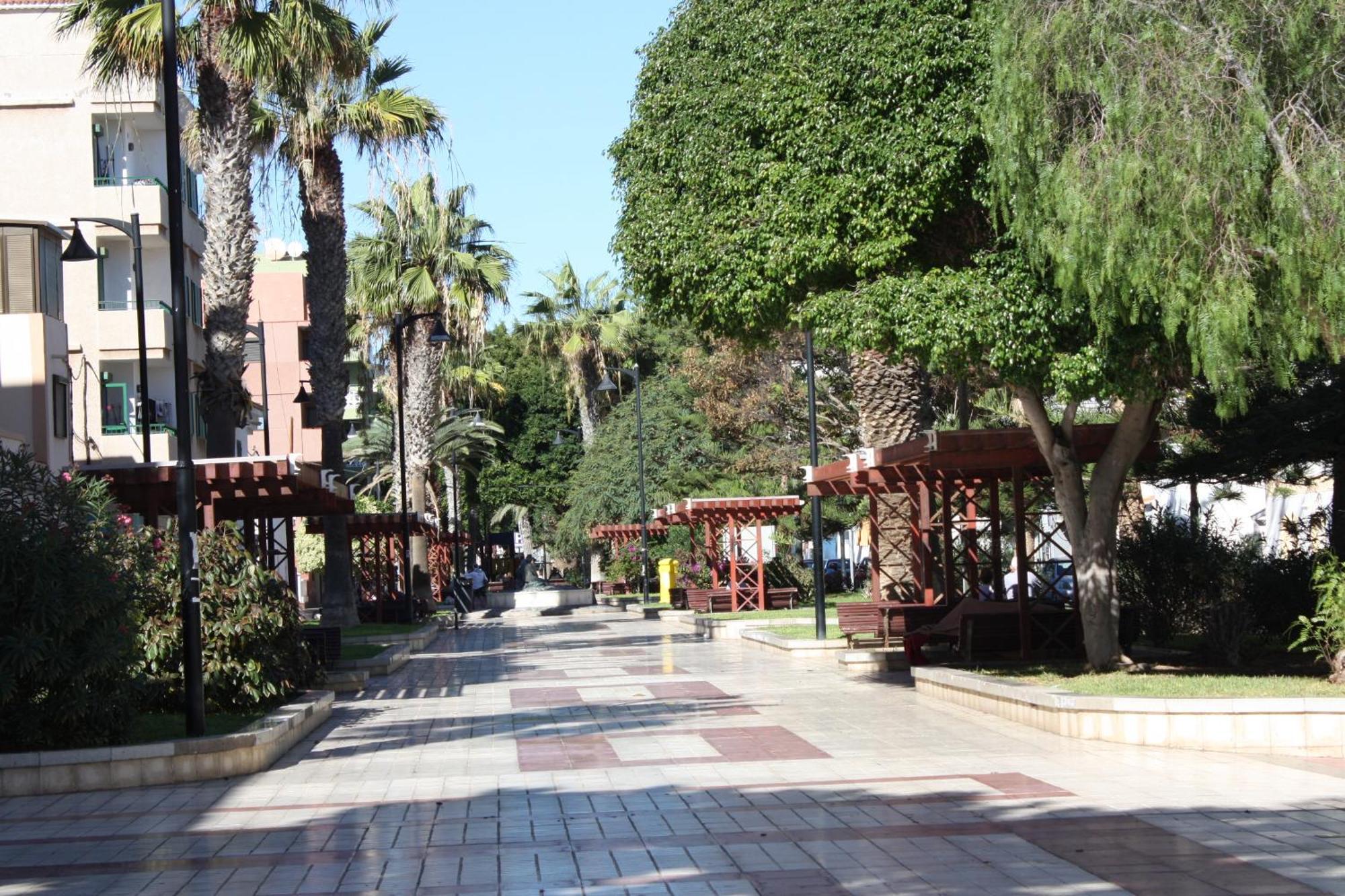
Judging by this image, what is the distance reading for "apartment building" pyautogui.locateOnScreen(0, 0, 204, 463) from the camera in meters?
33.7

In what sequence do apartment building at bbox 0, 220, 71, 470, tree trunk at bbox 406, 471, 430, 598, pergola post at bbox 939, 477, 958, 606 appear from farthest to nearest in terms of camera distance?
tree trunk at bbox 406, 471, 430, 598
apartment building at bbox 0, 220, 71, 470
pergola post at bbox 939, 477, 958, 606

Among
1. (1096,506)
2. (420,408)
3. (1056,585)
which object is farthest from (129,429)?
(1096,506)

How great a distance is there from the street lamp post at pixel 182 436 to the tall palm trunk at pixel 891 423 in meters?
14.6

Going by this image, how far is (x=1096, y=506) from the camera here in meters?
16.0

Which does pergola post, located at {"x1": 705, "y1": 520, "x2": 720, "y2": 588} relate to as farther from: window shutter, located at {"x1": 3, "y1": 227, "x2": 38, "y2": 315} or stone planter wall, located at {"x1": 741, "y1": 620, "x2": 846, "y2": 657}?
window shutter, located at {"x1": 3, "y1": 227, "x2": 38, "y2": 315}

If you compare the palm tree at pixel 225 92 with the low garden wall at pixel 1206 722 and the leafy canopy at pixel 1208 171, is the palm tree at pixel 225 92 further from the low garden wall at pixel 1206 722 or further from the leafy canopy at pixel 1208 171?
the low garden wall at pixel 1206 722

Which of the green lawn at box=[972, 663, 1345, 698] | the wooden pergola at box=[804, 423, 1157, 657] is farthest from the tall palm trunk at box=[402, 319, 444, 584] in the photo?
the green lawn at box=[972, 663, 1345, 698]

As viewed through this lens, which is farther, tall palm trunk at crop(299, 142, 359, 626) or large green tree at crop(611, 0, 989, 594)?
tall palm trunk at crop(299, 142, 359, 626)

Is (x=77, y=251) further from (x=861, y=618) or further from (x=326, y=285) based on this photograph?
(x=861, y=618)

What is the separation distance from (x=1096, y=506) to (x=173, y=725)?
9410 millimetres

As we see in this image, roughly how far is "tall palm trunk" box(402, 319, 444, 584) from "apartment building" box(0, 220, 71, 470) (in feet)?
69.1

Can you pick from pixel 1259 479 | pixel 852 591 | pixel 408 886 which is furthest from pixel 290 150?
pixel 852 591

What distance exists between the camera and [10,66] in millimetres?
33719

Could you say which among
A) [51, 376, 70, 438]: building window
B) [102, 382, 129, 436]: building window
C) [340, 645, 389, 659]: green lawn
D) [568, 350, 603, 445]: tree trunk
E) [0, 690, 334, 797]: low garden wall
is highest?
[568, 350, 603, 445]: tree trunk
